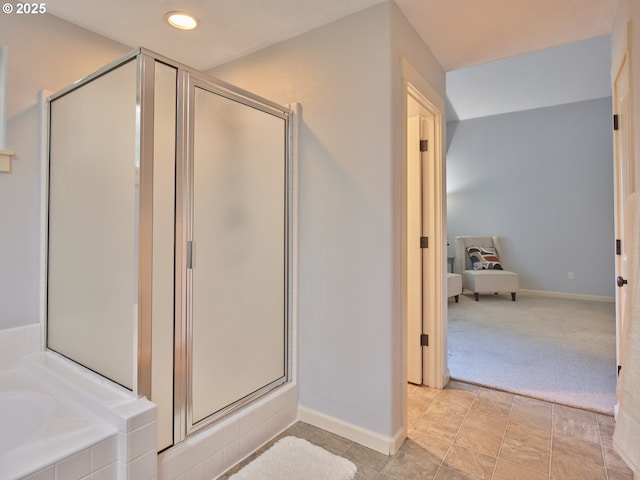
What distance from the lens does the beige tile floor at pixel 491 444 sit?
1.66 meters

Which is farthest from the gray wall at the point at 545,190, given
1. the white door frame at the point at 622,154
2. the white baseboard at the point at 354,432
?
the white baseboard at the point at 354,432

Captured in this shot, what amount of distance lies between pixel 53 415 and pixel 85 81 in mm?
1423

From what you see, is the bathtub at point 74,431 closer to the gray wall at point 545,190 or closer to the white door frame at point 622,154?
the white door frame at point 622,154

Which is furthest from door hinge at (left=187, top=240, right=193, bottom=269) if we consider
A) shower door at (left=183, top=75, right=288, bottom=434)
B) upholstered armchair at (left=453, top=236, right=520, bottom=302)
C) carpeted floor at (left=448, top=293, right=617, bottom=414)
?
upholstered armchair at (left=453, top=236, right=520, bottom=302)

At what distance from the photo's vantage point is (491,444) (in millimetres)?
1878

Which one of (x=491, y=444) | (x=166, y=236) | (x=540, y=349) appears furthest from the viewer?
(x=540, y=349)

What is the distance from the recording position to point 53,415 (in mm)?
1350

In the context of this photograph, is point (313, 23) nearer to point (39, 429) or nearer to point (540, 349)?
point (39, 429)

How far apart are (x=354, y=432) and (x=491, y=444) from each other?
2.37 feet

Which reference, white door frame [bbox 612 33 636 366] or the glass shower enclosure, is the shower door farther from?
white door frame [bbox 612 33 636 366]

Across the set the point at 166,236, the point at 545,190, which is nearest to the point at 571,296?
the point at 545,190

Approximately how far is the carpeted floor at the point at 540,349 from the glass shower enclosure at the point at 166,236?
1.88 metres

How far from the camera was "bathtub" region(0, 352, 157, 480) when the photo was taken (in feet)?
3.69

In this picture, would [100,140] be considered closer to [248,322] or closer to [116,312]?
[116,312]
